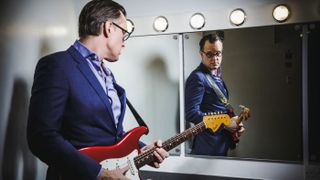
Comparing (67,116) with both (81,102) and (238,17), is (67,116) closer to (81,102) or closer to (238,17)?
(81,102)

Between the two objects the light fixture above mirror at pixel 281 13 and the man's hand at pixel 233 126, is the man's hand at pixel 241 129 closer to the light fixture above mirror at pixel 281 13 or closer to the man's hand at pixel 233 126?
the man's hand at pixel 233 126

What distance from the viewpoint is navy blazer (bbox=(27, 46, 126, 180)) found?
3.59 feet

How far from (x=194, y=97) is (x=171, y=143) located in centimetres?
33

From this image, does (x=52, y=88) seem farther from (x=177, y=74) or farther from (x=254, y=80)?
(x=254, y=80)

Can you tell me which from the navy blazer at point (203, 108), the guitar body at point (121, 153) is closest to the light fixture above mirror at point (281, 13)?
the navy blazer at point (203, 108)

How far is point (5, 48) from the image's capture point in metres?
1.42

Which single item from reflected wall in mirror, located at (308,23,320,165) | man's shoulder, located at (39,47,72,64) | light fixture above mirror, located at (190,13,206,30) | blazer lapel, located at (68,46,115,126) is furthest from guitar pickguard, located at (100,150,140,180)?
reflected wall in mirror, located at (308,23,320,165)

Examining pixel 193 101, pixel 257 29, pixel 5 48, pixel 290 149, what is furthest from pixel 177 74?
pixel 5 48

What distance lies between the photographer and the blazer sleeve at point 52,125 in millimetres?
1093

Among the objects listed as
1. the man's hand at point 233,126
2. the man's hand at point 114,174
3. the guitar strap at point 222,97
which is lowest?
the man's hand at point 114,174

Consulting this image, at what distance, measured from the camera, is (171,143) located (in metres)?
1.46

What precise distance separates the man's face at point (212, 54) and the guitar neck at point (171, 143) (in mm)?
305

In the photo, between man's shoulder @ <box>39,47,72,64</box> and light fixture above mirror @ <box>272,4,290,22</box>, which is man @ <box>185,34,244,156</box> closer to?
light fixture above mirror @ <box>272,4,290,22</box>

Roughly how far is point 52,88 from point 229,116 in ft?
2.99
